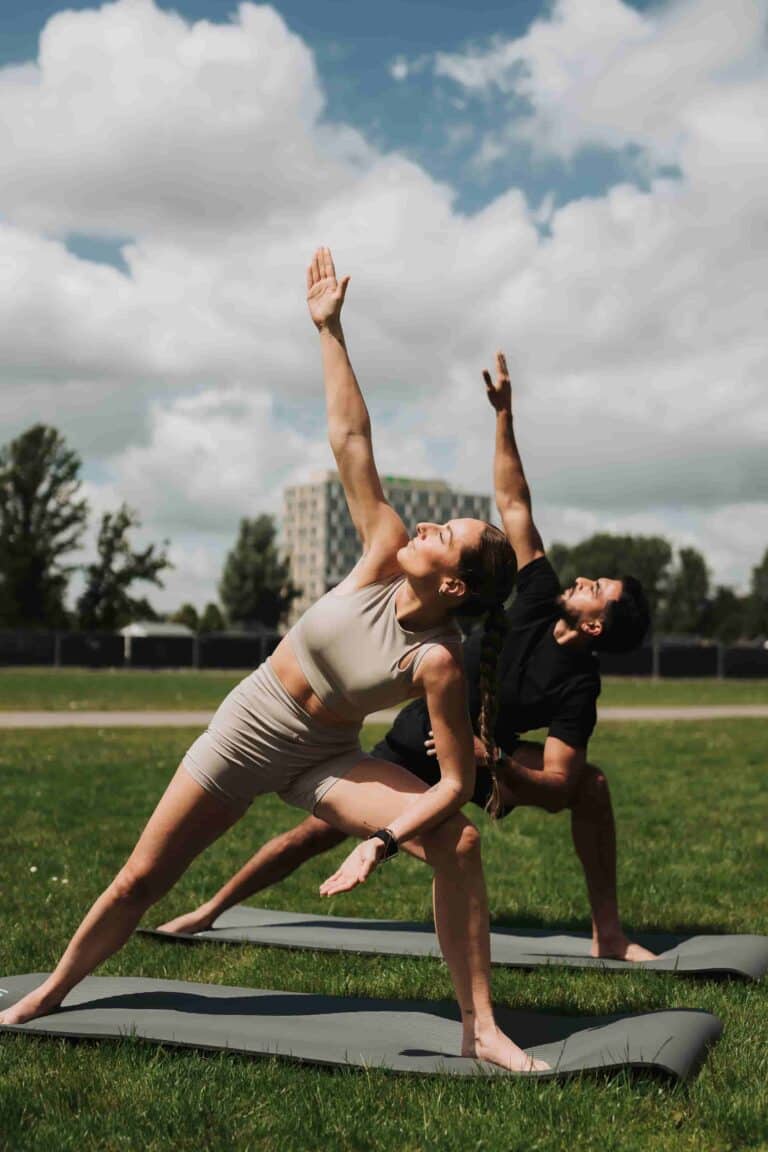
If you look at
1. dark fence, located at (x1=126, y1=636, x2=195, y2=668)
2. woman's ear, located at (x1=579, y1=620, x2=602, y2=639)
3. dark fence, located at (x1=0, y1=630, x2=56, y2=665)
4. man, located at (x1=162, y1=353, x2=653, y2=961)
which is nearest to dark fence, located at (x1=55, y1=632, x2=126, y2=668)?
dark fence, located at (x1=0, y1=630, x2=56, y2=665)

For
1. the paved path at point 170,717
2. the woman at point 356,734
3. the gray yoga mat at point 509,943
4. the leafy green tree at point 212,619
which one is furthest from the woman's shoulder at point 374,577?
the leafy green tree at point 212,619

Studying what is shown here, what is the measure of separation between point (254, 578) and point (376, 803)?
69511 millimetres

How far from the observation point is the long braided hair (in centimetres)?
353

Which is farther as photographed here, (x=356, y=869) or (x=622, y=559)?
(x=622, y=559)

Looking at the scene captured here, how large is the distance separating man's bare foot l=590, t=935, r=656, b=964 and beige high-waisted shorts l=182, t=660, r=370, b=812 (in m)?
1.71

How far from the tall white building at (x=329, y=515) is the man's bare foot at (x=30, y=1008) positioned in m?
167

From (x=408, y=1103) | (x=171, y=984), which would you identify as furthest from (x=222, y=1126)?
(x=171, y=984)

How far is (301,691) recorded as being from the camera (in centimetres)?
374

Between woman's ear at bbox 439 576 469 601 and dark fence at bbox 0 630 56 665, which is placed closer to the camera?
woman's ear at bbox 439 576 469 601

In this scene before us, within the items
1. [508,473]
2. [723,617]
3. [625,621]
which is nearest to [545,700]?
[625,621]

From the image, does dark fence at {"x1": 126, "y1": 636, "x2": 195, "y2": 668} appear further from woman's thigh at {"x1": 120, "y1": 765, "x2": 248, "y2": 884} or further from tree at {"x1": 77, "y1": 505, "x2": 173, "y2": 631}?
woman's thigh at {"x1": 120, "y1": 765, "x2": 248, "y2": 884}

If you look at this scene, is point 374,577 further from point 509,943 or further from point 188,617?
point 188,617

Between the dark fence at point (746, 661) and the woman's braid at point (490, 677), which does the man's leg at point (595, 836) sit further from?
the dark fence at point (746, 661)

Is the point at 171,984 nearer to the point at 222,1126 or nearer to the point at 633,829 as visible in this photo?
the point at 222,1126
